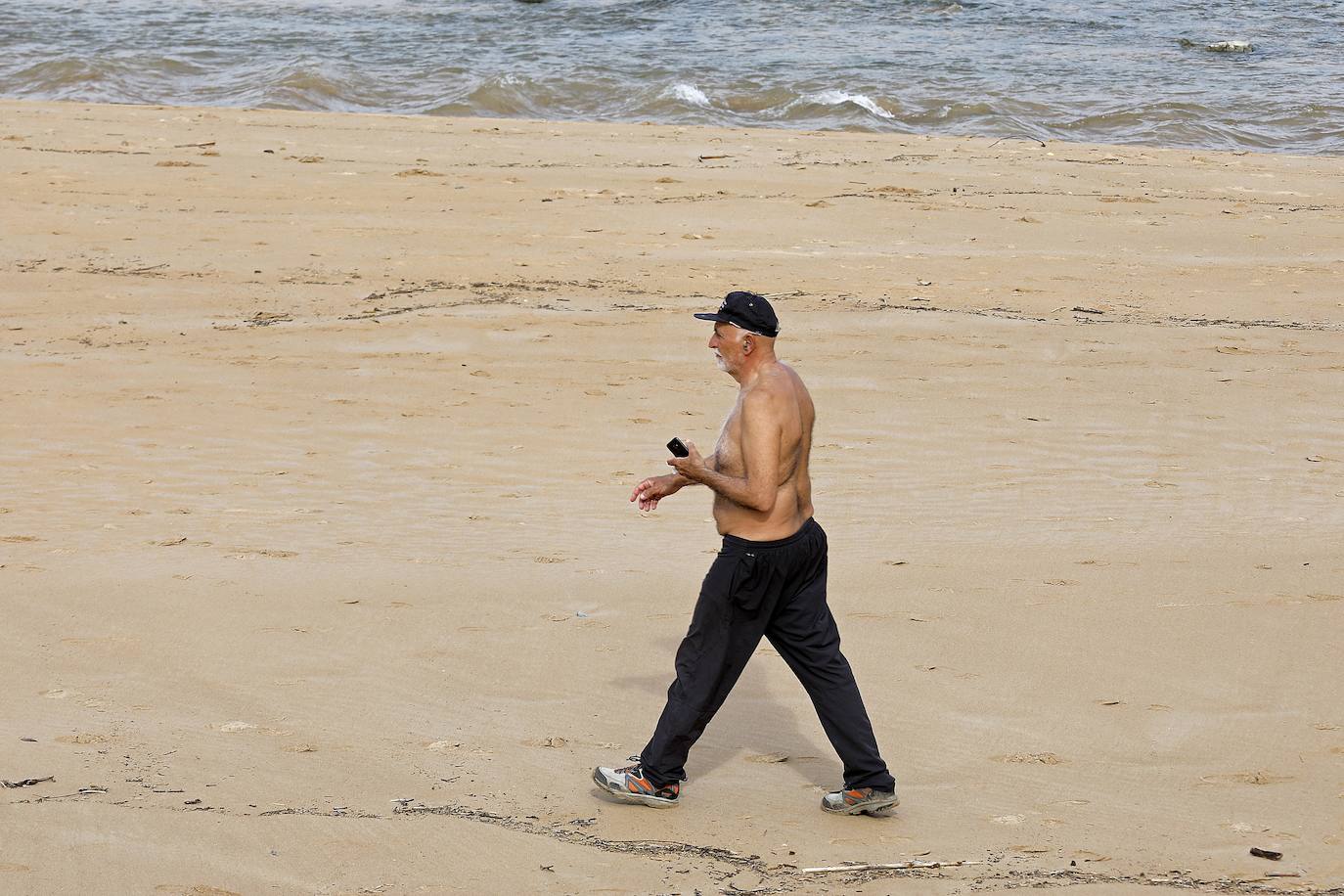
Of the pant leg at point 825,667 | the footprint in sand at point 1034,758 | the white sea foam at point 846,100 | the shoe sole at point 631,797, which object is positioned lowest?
the footprint in sand at point 1034,758

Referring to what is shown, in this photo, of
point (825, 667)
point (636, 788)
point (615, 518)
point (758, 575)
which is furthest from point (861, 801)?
point (615, 518)

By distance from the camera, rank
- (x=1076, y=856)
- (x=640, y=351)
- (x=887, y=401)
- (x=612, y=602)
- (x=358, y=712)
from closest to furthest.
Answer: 1. (x=1076, y=856)
2. (x=358, y=712)
3. (x=612, y=602)
4. (x=887, y=401)
5. (x=640, y=351)

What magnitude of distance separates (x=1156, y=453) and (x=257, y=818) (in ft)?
19.9

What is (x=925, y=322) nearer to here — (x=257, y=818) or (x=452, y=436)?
(x=452, y=436)

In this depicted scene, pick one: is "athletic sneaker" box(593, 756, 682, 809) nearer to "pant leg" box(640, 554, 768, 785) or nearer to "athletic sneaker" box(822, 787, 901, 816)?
"pant leg" box(640, 554, 768, 785)

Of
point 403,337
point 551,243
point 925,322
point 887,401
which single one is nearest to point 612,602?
point 887,401

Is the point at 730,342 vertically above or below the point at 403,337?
above

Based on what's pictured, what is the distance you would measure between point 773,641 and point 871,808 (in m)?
0.61

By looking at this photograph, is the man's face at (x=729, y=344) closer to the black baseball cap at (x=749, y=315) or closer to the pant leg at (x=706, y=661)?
the black baseball cap at (x=749, y=315)

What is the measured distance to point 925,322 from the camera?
10852 mm

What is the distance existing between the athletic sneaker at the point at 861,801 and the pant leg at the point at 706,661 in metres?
0.50

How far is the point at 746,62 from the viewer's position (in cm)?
2411

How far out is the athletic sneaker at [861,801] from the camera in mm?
4539

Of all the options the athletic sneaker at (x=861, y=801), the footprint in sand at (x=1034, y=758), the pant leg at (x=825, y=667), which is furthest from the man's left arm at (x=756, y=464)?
the footprint in sand at (x=1034, y=758)
